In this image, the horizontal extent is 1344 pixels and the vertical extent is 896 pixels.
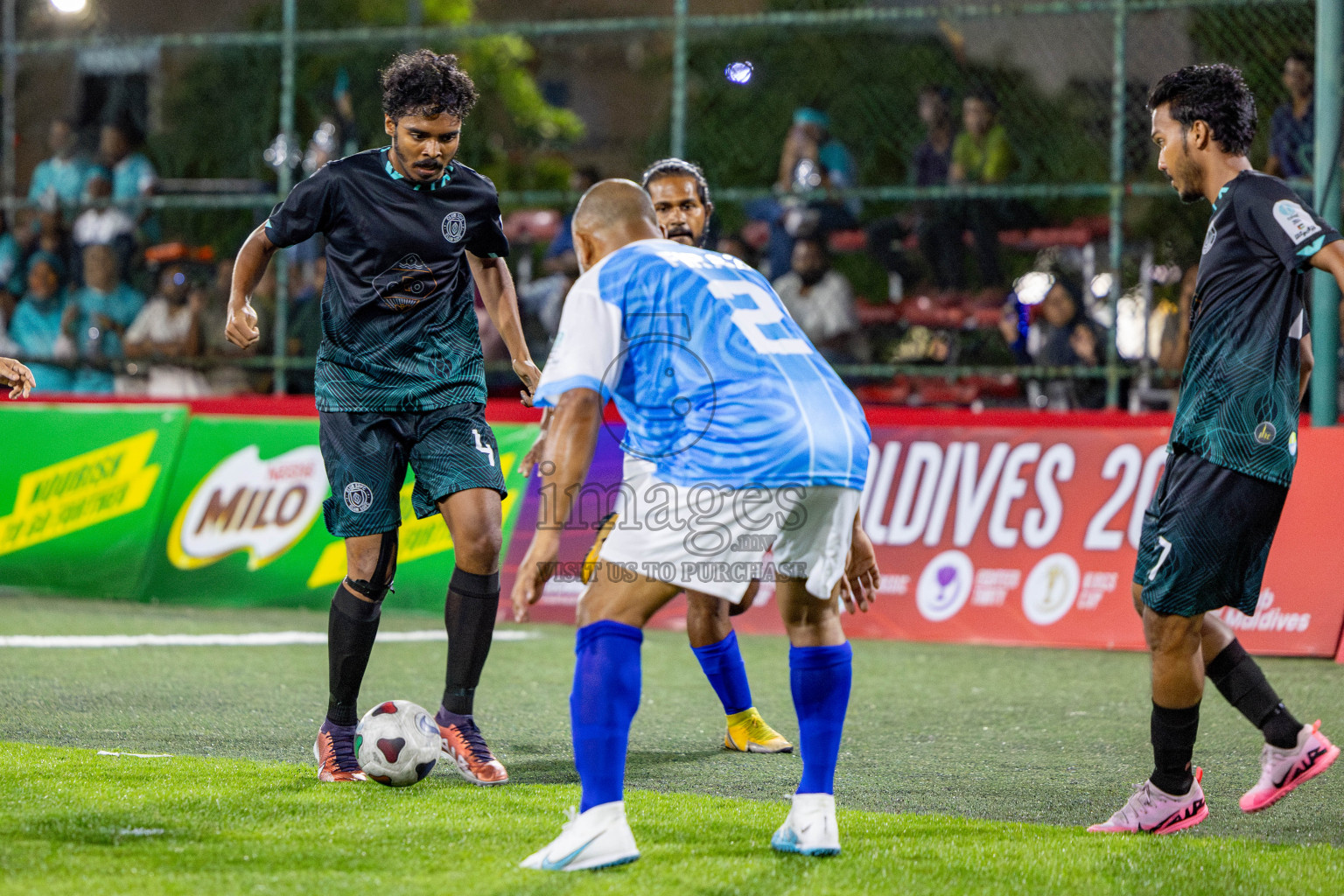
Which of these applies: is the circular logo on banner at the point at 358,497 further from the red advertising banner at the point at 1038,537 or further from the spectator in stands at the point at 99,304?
the spectator in stands at the point at 99,304

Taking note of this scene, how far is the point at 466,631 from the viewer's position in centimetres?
517

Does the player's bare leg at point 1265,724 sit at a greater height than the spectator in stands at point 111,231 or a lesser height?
lesser

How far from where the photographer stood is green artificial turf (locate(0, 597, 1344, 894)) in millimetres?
3723

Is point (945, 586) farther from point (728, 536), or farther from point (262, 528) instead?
point (728, 536)

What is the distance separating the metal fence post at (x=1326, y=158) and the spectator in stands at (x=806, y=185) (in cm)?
314

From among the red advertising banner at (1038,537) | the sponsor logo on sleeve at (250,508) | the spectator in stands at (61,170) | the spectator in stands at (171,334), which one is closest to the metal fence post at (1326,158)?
the red advertising banner at (1038,537)

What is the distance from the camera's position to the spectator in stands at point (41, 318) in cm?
1243

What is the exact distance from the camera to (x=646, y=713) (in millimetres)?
6469

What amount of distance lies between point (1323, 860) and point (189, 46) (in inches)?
414

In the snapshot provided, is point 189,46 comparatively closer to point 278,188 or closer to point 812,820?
point 278,188

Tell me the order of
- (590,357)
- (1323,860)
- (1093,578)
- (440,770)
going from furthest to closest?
(1093,578)
(440,770)
(1323,860)
(590,357)

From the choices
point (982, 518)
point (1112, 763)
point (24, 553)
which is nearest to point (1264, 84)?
point (982, 518)

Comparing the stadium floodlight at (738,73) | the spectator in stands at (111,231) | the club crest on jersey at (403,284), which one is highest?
the stadium floodlight at (738,73)

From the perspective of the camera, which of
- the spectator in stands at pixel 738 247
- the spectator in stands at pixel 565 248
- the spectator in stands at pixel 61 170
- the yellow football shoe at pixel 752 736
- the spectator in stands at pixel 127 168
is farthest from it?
the spectator in stands at pixel 61 170
